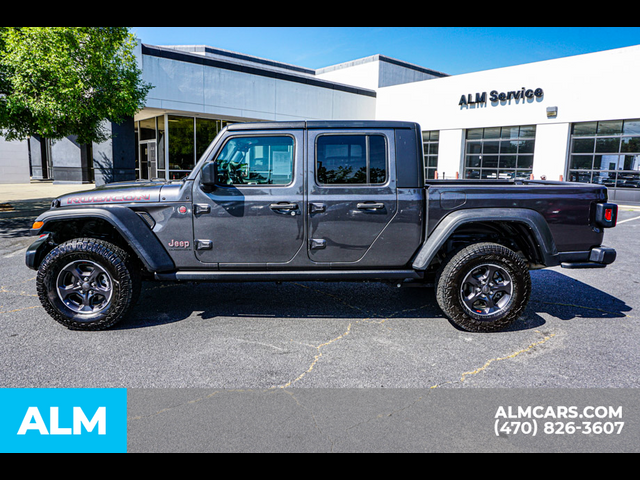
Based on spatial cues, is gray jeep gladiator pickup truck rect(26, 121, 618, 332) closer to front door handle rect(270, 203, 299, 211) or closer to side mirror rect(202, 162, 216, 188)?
front door handle rect(270, 203, 299, 211)

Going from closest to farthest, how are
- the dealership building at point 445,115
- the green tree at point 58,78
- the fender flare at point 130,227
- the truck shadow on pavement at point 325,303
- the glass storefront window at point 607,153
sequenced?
1. the fender flare at point 130,227
2. the truck shadow on pavement at point 325,303
3. the green tree at point 58,78
4. the dealership building at point 445,115
5. the glass storefront window at point 607,153

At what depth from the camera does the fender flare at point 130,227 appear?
14.0 ft

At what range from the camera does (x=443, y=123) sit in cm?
2577

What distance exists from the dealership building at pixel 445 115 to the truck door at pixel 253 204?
16273mm

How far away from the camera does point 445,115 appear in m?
25.6

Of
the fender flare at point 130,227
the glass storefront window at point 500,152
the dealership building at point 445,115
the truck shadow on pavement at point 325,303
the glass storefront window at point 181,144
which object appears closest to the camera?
the fender flare at point 130,227

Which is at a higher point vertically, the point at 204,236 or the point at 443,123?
the point at 443,123

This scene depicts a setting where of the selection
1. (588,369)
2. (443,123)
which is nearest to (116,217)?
(588,369)

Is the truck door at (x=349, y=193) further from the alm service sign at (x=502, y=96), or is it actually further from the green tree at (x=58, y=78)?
the alm service sign at (x=502, y=96)

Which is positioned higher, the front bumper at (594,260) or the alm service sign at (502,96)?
the alm service sign at (502,96)

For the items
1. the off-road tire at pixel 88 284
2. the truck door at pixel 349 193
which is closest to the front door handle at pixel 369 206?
the truck door at pixel 349 193

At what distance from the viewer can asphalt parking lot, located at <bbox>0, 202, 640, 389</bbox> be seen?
339 cm

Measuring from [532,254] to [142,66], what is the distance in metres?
17.8

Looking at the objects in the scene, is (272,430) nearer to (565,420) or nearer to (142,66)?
(565,420)
